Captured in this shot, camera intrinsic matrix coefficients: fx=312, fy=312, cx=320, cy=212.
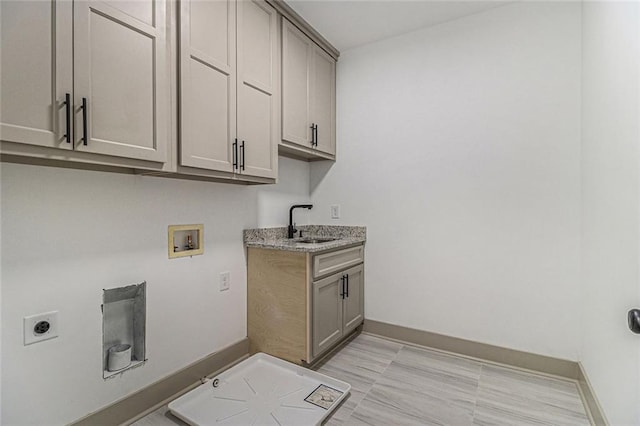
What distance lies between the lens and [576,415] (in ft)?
5.71

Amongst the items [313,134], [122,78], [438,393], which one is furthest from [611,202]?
[122,78]

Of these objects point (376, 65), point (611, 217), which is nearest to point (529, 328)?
point (611, 217)

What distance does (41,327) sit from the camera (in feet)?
4.53

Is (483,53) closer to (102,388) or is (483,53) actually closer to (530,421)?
(530,421)


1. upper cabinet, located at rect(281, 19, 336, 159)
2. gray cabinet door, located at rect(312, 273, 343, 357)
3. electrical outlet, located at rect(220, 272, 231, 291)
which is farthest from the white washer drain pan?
upper cabinet, located at rect(281, 19, 336, 159)

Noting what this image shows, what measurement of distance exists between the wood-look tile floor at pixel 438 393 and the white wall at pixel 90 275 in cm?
41

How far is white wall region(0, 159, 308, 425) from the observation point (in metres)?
1.32

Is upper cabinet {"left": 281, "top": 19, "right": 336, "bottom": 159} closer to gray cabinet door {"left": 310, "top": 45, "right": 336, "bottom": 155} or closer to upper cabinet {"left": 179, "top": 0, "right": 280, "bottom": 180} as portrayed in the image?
gray cabinet door {"left": 310, "top": 45, "right": 336, "bottom": 155}

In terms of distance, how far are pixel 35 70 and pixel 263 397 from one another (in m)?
1.90

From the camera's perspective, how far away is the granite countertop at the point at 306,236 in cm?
222

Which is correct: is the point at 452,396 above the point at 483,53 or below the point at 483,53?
below

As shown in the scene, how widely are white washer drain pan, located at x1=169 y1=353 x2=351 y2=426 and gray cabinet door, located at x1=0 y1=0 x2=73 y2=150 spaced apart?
4.90 ft

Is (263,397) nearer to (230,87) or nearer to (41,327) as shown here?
(41,327)

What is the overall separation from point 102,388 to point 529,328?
268 cm
